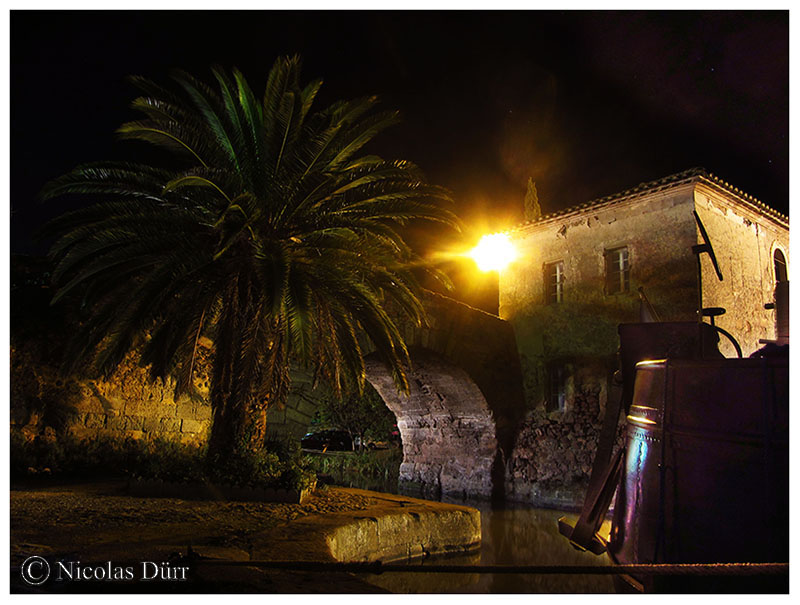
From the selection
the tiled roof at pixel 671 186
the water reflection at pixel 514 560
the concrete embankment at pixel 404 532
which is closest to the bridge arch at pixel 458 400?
the water reflection at pixel 514 560

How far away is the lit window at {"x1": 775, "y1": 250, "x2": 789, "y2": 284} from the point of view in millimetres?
15418

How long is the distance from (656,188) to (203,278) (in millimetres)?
10378

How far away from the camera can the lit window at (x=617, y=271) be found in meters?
14.5

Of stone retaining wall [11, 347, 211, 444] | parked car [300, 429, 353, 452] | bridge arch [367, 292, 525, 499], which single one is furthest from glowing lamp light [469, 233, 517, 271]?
parked car [300, 429, 353, 452]

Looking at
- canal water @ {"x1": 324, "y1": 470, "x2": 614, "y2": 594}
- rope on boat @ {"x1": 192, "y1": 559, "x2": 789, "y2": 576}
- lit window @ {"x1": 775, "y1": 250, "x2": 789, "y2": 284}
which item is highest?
lit window @ {"x1": 775, "y1": 250, "x2": 789, "y2": 284}

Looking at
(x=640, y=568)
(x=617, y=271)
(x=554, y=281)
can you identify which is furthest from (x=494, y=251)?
(x=640, y=568)

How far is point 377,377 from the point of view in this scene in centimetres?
1538

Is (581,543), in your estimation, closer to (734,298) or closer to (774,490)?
(774,490)

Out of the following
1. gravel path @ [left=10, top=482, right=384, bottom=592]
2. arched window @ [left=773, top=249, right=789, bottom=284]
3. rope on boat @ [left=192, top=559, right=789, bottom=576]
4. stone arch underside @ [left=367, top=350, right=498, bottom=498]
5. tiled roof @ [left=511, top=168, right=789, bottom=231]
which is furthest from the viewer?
arched window @ [left=773, top=249, right=789, bottom=284]

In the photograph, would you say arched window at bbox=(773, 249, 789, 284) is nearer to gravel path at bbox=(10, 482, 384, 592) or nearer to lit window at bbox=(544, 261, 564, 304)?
lit window at bbox=(544, 261, 564, 304)

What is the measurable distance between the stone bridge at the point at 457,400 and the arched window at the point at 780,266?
6.86 meters

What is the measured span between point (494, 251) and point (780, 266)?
7286 mm

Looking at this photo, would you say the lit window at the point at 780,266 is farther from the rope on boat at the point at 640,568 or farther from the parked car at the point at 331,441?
the parked car at the point at 331,441

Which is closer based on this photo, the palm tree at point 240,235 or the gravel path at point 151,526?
the gravel path at point 151,526
